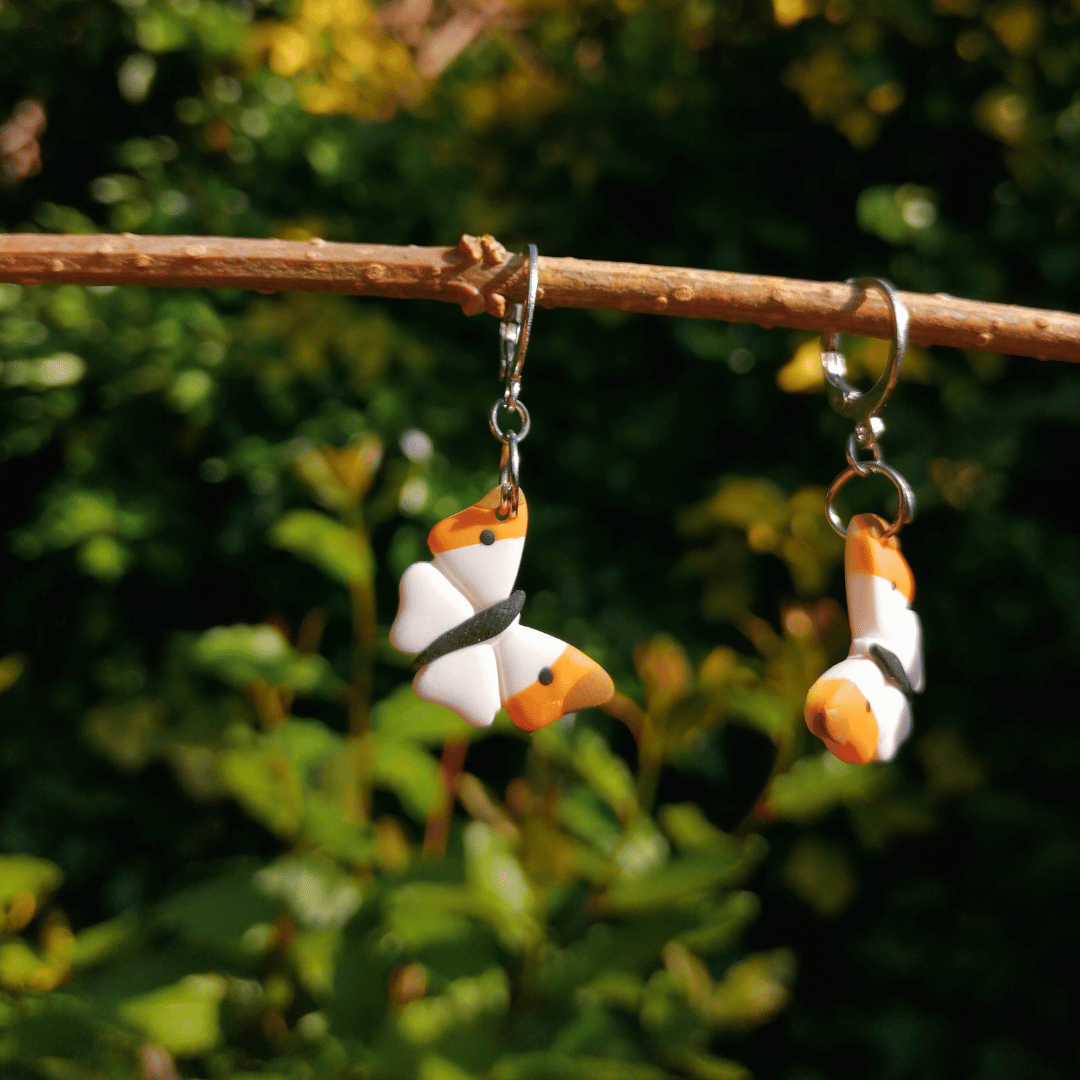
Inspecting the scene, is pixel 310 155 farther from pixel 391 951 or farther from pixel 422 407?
pixel 391 951

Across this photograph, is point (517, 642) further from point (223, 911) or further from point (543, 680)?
point (223, 911)

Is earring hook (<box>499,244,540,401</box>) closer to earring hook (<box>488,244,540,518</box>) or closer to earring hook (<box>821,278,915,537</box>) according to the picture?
earring hook (<box>488,244,540,518</box>)

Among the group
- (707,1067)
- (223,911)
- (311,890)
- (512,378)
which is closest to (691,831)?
(707,1067)

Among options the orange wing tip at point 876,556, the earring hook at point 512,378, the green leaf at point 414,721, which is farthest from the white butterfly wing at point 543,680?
the green leaf at point 414,721

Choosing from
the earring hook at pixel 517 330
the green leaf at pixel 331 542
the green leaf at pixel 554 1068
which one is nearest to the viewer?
the earring hook at pixel 517 330

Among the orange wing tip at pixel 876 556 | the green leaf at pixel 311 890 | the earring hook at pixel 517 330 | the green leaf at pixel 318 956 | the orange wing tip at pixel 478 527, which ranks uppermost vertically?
the earring hook at pixel 517 330

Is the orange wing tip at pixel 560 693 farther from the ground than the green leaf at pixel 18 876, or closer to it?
farther from the ground

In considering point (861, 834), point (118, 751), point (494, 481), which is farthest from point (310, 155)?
point (861, 834)

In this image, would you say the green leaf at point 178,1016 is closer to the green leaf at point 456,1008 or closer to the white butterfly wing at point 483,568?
the green leaf at point 456,1008
